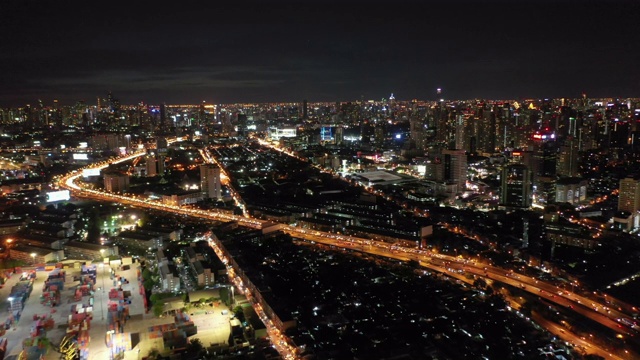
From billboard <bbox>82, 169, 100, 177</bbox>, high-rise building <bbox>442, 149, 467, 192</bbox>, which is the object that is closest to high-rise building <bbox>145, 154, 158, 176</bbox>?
billboard <bbox>82, 169, 100, 177</bbox>

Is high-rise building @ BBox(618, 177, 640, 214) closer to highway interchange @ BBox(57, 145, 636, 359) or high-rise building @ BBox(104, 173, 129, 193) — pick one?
highway interchange @ BBox(57, 145, 636, 359)

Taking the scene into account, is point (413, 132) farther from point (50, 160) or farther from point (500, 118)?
point (50, 160)

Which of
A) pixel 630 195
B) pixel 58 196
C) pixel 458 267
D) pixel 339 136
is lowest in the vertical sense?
pixel 458 267

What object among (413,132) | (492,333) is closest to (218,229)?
(492,333)

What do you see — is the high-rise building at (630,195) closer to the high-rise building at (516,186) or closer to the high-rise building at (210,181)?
the high-rise building at (516,186)

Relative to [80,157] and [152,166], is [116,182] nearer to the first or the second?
[152,166]

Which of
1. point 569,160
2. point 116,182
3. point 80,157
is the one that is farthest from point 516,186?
point 80,157

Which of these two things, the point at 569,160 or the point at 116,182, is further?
the point at 569,160
